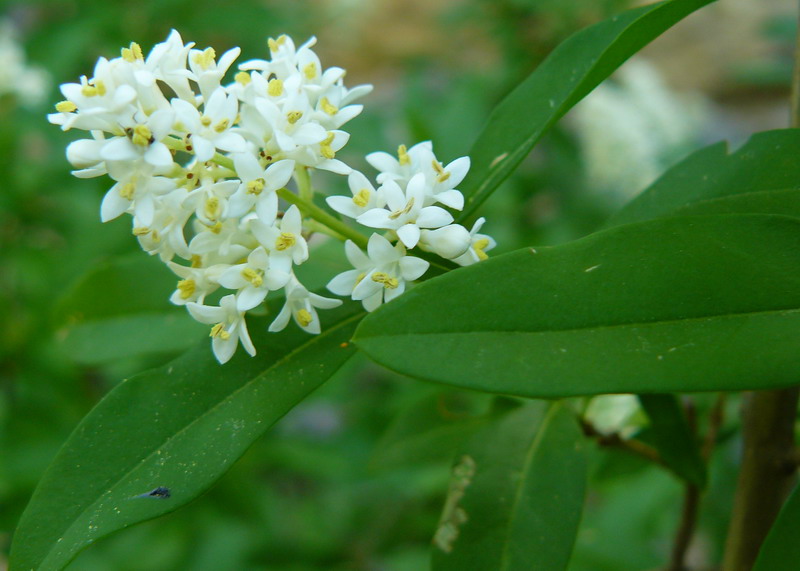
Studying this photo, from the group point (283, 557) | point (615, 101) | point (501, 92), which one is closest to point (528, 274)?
point (283, 557)

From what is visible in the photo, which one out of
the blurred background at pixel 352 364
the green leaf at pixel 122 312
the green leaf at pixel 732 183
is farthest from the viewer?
the blurred background at pixel 352 364

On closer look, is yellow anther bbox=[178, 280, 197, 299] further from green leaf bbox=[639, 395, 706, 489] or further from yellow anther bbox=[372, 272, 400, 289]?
green leaf bbox=[639, 395, 706, 489]

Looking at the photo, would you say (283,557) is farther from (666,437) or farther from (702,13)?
(702,13)

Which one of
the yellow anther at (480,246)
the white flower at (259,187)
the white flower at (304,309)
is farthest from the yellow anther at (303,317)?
the yellow anther at (480,246)

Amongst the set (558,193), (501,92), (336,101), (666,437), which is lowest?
(558,193)

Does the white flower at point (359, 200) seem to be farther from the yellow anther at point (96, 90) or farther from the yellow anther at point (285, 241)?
the yellow anther at point (96, 90)

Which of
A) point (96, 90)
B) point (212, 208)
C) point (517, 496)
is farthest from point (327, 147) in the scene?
point (517, 496)

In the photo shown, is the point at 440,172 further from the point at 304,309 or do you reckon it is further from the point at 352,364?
the point at 352,364
